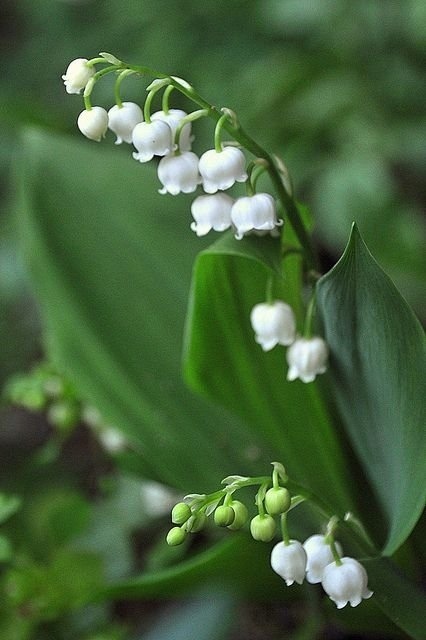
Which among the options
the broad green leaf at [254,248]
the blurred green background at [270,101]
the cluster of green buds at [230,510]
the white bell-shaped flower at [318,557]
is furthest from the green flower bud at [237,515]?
the blurred green background at [270,101]

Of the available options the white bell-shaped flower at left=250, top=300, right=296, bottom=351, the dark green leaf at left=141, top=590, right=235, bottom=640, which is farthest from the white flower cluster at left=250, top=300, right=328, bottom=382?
the dark green leaf at left=141, top=590, right=235, bottom=640

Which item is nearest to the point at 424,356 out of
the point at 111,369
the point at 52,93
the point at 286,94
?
the point at 111,369

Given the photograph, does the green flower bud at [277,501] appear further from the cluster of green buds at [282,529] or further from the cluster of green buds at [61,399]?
the cluster of green buds at [61,399]

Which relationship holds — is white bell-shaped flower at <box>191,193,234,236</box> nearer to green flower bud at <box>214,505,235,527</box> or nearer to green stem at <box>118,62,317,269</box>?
green stem at <box>118,62,317,269</box>

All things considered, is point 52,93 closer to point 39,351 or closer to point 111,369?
point 39,351

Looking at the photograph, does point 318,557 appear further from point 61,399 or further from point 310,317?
point 61,399
